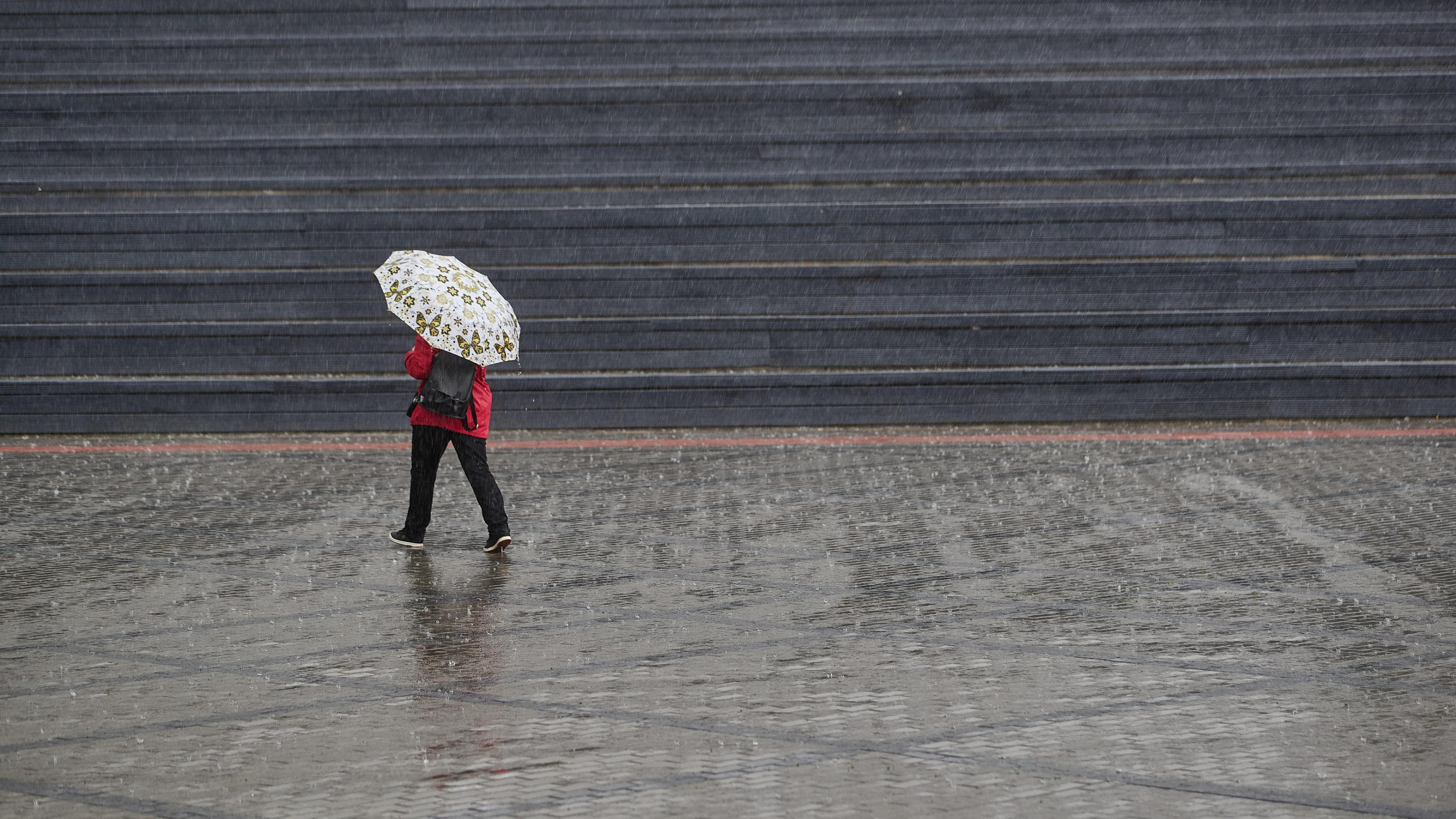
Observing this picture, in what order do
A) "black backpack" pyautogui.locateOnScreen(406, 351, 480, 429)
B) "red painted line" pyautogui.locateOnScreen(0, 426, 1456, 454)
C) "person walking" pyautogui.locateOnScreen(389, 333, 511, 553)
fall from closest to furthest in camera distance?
"black backpack" pyautogui.locateOnScreen(406, 351, 480, 429) < "person walking" pyautogui.locateOnScreen(389, 333, 511, 553) < "red painted line" pyautogui.locateOnScreen(0, 426, 1456, 454)

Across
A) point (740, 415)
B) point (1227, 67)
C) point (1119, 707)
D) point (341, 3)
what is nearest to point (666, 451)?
point (740, 415)

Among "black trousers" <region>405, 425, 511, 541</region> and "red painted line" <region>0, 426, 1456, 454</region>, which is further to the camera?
"red painted line" <region>0, 426, 1456, 454</region>

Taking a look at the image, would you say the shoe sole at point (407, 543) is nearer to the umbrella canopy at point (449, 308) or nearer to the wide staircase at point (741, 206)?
the umbrella canopy at point (449, 308)

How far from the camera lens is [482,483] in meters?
7.64

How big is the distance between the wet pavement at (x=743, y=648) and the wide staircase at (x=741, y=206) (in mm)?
3181

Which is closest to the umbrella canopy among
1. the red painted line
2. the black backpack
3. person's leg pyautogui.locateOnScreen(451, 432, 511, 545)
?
the black backpack

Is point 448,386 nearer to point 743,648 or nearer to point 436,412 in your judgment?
point 436,412

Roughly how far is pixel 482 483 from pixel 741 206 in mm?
6409

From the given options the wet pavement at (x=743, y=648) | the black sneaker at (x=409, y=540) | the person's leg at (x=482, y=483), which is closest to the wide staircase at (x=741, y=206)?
the wet pavement at (x=743, y=648)

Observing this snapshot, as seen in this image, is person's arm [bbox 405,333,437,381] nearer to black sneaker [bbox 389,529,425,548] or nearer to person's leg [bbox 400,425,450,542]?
person's leg [bbox 400,425,450,542]

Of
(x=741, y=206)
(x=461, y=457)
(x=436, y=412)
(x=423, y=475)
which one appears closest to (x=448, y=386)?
(x=436, y=412)

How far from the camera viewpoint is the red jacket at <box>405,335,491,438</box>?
7496 millimetres

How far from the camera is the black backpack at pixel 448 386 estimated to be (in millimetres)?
7477

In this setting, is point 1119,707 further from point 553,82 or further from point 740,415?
point 553,82
